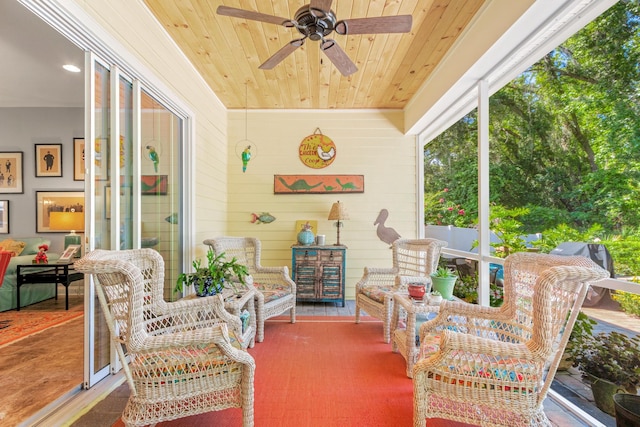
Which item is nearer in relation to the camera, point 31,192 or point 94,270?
point 94,270

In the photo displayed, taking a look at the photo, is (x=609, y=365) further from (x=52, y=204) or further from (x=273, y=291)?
(x=52, y=204)

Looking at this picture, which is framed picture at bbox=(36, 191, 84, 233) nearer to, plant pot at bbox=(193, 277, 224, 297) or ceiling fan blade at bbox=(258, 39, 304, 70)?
plant pot at bbox=(193, 277, 224, 297)

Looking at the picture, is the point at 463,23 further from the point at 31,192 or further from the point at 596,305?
the point at 31,192

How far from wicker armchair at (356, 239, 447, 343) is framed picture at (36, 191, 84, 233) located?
4837mm

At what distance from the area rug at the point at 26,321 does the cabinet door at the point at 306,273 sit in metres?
2.68

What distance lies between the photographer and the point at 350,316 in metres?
3.68

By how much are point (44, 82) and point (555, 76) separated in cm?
559

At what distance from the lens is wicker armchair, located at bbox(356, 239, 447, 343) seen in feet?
9.45

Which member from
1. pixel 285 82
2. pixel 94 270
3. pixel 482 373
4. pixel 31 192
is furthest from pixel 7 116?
pixel 482 373

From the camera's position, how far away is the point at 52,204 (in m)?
4.87

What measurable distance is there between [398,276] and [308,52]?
2424 millimetres

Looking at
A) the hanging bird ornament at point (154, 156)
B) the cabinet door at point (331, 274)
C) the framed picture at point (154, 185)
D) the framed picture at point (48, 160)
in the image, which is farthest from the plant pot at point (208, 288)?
the framed picture at point (48, 160)

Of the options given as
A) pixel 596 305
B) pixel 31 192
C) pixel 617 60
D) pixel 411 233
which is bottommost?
pixel 596 305

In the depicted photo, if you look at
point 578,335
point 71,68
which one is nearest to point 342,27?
point 578,335
